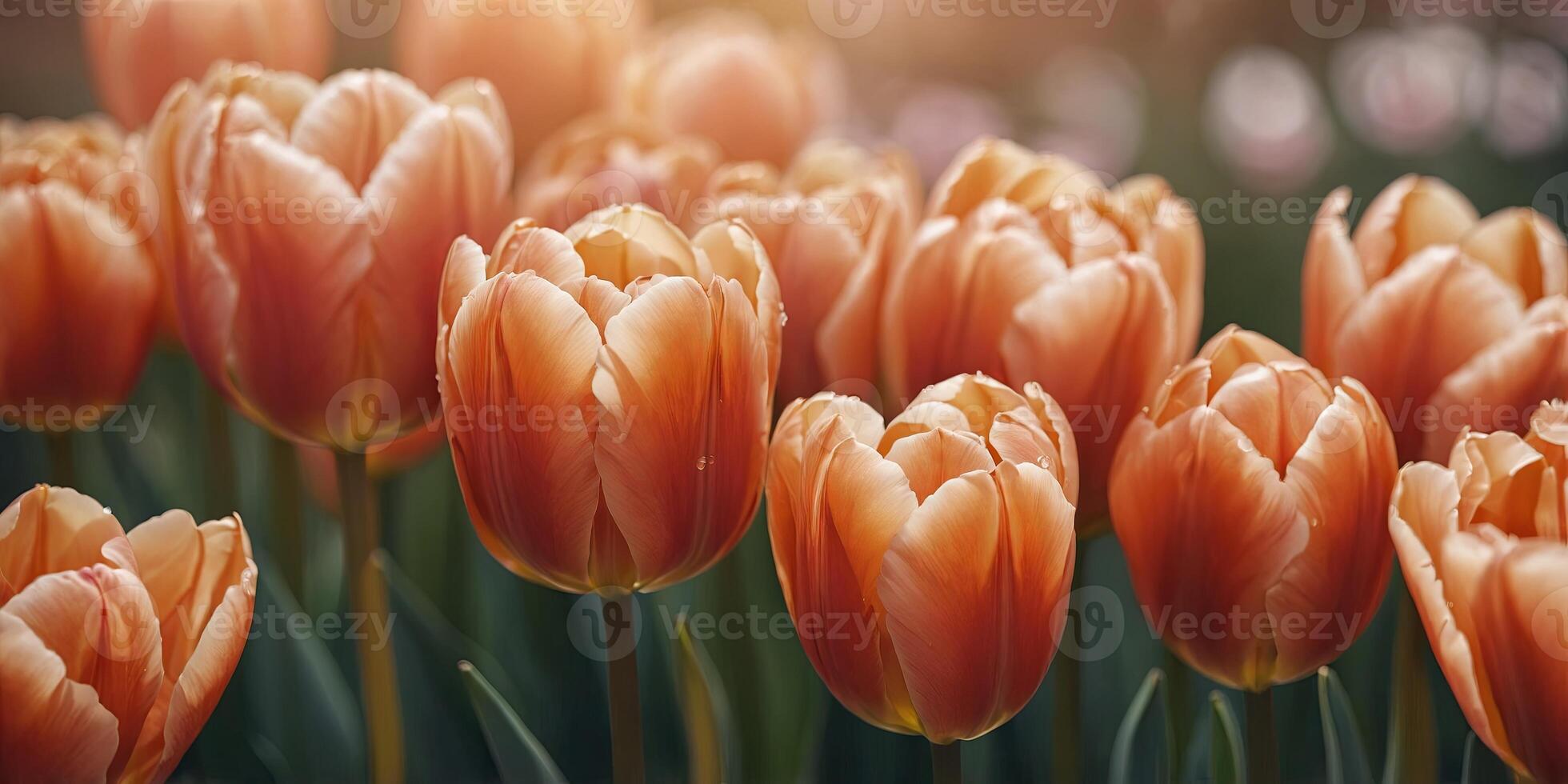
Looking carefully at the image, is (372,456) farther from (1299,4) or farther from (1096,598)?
(1299,4)

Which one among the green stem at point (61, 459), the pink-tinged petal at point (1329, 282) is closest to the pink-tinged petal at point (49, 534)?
the green stem at point (61, 459)

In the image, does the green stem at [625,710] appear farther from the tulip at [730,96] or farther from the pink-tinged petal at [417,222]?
the tulip at [730,96]

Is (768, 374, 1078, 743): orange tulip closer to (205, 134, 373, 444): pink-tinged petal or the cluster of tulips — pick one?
the cluster of tulips

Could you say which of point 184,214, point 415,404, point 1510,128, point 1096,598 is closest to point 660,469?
point 415,404

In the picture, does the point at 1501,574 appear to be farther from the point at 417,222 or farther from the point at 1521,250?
Result: the point at 417,222

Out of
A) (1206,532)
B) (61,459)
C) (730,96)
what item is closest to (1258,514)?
(1206,532)

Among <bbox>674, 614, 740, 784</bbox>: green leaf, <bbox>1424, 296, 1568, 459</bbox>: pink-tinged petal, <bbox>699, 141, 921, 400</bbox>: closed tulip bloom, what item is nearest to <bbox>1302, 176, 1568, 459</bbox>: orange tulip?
<bbox>1424, 296, 1568, 459</bbox>: pink-tinged petal
